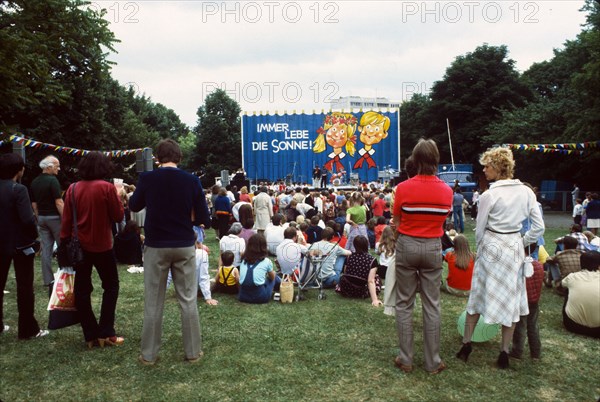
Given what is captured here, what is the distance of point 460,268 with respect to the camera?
21.2 feet

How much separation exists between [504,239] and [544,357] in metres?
1.18

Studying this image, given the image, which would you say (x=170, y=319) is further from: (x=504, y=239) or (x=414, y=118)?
(x=414, y=118)

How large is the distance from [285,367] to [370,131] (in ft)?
86.7

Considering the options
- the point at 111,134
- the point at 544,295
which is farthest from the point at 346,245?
the point at 111,134

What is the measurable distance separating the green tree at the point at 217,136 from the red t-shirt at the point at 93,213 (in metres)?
35.5

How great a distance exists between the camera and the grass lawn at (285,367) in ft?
11.1

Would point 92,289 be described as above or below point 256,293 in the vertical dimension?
above

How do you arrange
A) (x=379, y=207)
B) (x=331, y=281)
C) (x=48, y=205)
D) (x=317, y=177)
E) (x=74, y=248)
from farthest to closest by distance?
(x=317, y=177) < (x=379, y=207) < (x=331, y=281) < (x=48, y=205) < (x=74, y=248)

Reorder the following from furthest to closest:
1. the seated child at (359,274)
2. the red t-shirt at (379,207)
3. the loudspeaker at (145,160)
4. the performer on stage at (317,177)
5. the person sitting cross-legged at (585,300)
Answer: the performer on stage at (317,177) → the red t-shirt at (379,207) → the loudspeaker at (145,160) → the seated child at (359,274) → the person sitting cross-legged at (585,300)

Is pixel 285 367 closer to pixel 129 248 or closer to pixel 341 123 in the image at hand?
pixel 129 248

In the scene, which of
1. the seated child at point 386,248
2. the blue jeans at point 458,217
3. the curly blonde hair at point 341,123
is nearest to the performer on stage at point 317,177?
the curly blonde hair at point 341,123

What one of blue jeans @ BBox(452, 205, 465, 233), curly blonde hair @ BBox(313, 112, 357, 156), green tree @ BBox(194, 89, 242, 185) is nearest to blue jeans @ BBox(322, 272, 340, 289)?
blue jeans @ BBox(452, 205, 465, 233)

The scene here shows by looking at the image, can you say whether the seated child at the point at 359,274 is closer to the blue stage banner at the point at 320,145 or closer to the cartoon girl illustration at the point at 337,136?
the blue stage banner at the point at 320,145

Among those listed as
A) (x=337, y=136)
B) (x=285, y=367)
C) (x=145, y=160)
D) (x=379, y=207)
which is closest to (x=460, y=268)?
(x=285, y=367)
